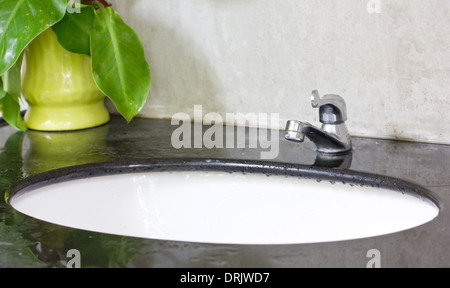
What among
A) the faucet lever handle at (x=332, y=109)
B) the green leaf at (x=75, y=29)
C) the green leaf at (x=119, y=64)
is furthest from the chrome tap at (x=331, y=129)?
the green leaf at (x=75, y=29)

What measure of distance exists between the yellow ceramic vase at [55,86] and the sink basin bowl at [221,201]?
35cm

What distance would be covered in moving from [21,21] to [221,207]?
21.2 inches

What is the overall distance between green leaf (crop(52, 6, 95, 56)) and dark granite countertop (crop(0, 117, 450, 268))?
0.73ft

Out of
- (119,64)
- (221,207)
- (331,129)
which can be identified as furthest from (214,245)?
(119,64)

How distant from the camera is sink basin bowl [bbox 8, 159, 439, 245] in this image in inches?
42.5

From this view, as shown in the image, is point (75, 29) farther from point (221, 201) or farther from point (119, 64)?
point (221, 201)

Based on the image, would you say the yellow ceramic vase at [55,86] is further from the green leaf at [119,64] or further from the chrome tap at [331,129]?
the chrome tap at [331,129]

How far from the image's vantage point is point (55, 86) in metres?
1.47

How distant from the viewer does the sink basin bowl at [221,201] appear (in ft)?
3.54

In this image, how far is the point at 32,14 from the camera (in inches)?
49.4

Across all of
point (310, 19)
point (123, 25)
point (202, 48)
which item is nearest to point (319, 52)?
point (310, 19)

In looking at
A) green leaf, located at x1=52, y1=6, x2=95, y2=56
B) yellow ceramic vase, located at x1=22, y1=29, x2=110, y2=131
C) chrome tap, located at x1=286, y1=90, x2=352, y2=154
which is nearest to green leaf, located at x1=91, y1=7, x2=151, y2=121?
green leaf, located at x1=52, y1=6, x2=95, y2=56
